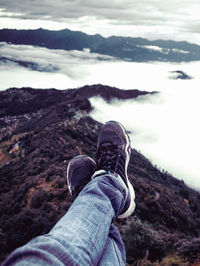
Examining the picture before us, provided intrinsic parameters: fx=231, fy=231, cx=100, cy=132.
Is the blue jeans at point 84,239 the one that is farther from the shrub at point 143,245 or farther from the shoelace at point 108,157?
the shrub at point 143,245

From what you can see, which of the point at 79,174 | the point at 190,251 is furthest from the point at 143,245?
the point at 79,174

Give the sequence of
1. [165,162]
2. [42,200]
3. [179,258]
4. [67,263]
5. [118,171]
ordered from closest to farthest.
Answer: [67,263] → [118,171] → [179,258] → [42,200] → [165,162]

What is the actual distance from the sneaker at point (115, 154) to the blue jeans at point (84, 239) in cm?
110

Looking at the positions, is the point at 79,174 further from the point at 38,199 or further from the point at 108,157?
the point at 38,199

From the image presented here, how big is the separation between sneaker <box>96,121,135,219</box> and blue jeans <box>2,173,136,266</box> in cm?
110

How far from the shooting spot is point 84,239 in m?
2.15

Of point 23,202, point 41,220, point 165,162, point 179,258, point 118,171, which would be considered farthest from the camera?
point 165,162

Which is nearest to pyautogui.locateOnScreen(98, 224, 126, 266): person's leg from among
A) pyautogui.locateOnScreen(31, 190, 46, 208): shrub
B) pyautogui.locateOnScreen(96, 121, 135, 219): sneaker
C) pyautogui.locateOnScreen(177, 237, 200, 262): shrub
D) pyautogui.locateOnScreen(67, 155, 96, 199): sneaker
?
pyautogui.locateOnScreen(96, 121, 135, 219): sneaker

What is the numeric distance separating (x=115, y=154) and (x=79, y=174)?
1049mm

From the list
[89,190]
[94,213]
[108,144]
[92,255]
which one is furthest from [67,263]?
[108,144]

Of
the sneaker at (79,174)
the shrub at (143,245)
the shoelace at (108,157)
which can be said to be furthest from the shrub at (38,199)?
the sneaker at (79,174)

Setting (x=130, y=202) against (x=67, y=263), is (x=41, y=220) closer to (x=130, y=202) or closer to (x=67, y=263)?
(x=130, y=202)

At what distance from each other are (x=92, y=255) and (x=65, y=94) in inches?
6270

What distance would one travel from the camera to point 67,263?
1.76 m
